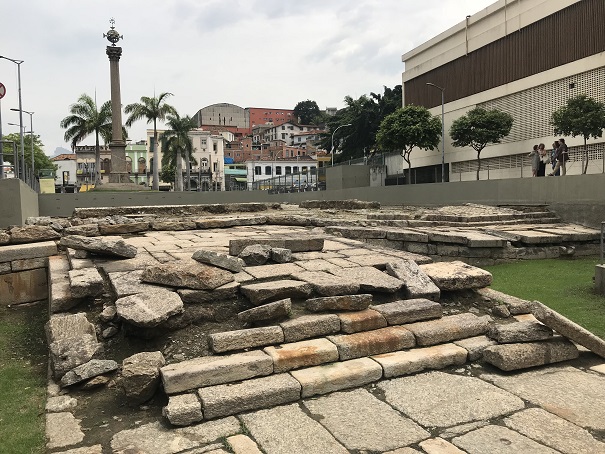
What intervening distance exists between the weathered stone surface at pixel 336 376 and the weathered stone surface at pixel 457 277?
1651 millimetres

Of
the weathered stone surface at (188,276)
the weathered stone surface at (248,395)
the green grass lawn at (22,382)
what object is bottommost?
the green grass lawn at (22,382)

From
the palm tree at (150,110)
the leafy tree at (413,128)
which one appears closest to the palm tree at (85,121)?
the palm tree at (150,110)

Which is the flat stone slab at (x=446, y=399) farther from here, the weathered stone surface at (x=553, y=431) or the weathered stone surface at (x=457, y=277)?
the weathered stone surface at (x=457, y=277)

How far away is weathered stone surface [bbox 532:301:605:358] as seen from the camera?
3807mm

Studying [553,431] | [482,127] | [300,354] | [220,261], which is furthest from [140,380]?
[482,127]

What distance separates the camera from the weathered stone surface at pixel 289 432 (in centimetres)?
268

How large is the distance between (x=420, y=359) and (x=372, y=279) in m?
1.19

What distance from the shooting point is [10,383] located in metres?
3.75

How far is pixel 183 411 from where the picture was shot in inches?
116

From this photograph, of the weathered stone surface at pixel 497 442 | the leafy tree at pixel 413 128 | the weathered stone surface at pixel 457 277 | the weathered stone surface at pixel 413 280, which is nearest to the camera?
the weathered stone surface at pixel 497 442

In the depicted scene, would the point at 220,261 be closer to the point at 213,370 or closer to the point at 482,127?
the point at 213,370

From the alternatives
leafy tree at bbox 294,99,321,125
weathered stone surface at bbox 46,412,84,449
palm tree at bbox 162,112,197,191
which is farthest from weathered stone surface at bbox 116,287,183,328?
leafy tree at bbox 294,99,321,125

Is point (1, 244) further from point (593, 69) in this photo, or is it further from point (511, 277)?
point (593, 69)

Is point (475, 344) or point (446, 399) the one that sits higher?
point (475, 344)
